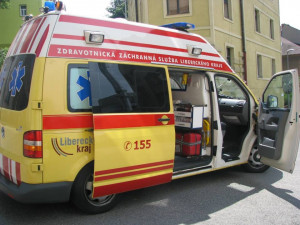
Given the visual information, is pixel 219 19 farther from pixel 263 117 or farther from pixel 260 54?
pixel 263 117

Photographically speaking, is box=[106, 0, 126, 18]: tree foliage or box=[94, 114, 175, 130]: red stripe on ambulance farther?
box=[106, 0, 126, 18]: tree foliage

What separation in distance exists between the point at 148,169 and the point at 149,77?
120cm

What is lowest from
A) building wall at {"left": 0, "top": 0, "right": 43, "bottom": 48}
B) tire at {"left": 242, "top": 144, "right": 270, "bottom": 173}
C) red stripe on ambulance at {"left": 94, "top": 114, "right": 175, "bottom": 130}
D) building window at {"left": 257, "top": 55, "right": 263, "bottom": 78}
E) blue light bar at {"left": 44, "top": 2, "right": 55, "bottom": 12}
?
tire at {"left": 242, "top": 144, "right": 270, "bottom": 173}

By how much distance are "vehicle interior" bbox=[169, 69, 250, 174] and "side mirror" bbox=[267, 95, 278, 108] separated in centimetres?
Result: 60

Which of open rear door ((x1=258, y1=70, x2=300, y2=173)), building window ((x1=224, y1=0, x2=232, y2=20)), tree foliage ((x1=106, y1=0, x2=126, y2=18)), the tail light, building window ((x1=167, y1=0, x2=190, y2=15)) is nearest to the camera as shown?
the tail light

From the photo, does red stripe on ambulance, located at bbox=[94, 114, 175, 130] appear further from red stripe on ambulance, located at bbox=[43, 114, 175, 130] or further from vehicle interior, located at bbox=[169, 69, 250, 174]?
vehicle interior, located at bbox=[169, 69, 250, 174]

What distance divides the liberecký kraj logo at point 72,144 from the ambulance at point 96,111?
11 mm

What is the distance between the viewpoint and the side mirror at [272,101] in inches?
193

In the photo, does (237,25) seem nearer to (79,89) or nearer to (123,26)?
(123,26)

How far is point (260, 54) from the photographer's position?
861 inches

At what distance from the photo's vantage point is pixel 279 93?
4875 millimetres

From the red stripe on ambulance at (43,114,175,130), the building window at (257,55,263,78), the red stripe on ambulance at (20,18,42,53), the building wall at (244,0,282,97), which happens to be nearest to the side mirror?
the red stripe on ambulance at (43,114,175,130)

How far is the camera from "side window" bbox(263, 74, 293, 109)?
4647 millimetres

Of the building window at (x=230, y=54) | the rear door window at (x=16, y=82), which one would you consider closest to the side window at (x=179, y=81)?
the rear door window at (x=16, y=82)
